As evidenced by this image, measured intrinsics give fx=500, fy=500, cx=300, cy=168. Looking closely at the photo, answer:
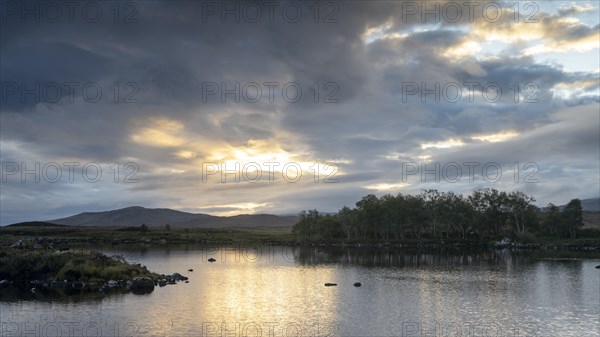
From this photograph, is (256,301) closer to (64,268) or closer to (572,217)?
(64,268)

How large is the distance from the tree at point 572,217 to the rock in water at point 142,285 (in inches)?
6200

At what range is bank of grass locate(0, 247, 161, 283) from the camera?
228ft

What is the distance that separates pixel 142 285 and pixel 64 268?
12.2m

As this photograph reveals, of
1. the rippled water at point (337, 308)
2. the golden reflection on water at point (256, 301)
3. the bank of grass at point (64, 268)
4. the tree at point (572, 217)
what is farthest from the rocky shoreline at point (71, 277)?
the tree at point (572, 217)

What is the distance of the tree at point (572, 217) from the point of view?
578ft

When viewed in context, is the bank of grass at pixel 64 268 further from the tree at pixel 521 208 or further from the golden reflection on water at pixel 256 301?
the tree at pixel 521 208

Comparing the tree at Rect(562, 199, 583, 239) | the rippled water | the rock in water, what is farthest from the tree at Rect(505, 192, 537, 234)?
the rock in water

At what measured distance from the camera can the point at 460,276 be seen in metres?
84.0

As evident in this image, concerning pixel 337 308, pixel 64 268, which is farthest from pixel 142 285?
pixel 337 308

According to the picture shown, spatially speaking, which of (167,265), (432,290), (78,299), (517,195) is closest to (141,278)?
(78,299)

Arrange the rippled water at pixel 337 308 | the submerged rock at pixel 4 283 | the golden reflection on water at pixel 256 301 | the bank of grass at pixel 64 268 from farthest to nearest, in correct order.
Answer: the bank of grass at pixel 64 268 < the submerged rock at pixel 4 283 < the golden reflection on water at pixel 256 301 < the rippled water at pixel 337 308

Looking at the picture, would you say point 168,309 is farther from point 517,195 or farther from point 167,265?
point 517,195

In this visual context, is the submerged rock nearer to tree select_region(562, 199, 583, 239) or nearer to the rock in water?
the rock in water

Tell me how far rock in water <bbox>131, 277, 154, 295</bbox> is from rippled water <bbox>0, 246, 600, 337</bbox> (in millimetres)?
2008
